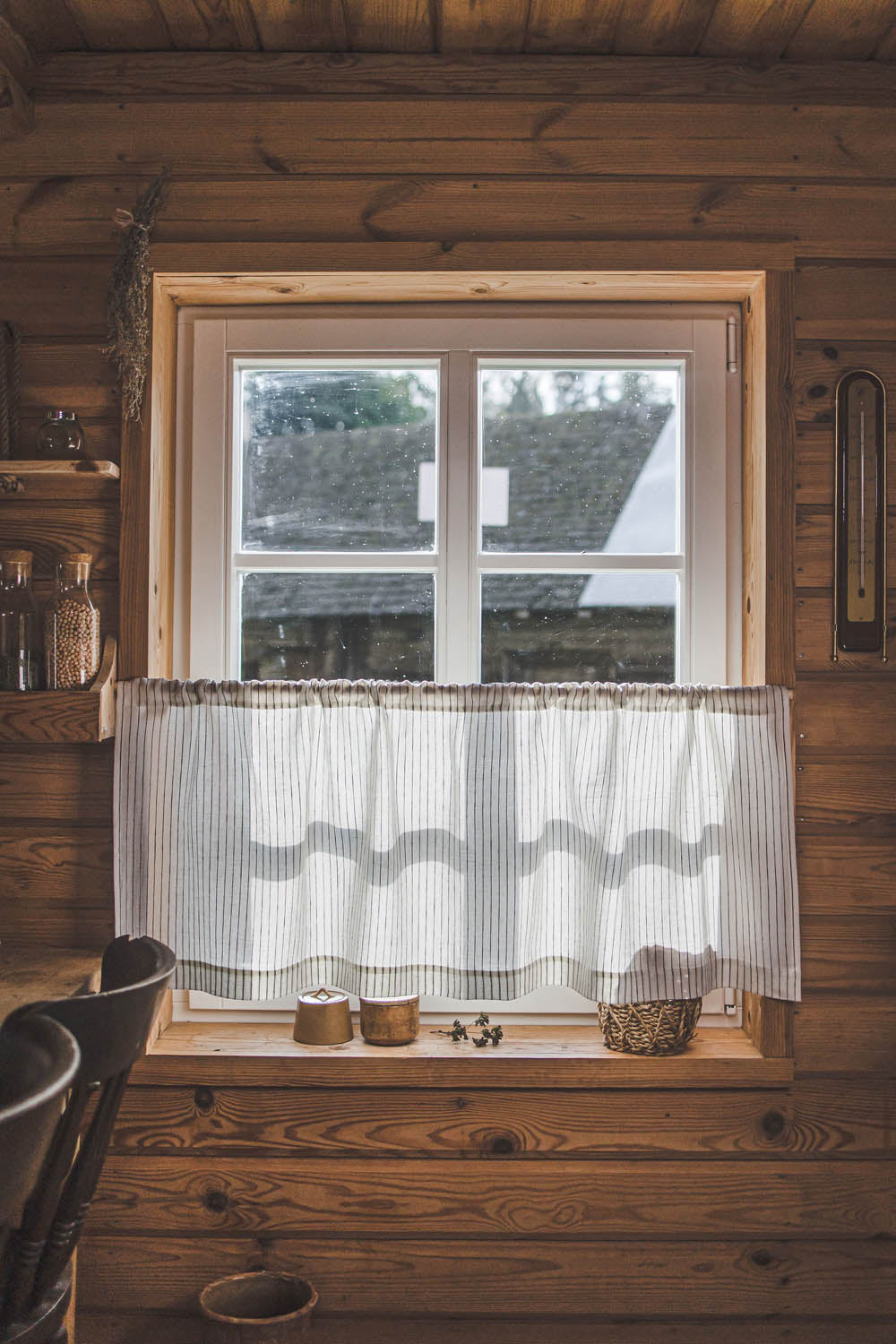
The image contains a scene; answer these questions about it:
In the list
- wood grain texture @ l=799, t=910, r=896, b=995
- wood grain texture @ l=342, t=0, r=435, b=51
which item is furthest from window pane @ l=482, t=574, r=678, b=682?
wood grain texture @ l=342, t=0, r=435, b=51

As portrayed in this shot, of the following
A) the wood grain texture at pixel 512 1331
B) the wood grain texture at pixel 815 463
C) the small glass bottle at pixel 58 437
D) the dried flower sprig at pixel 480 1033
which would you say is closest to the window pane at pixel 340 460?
the small glass bottle at pixel 58 437

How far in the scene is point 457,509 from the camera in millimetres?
2133

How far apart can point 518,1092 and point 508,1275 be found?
1.08 ft

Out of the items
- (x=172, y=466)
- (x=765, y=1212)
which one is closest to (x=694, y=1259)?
(x=765, y=1212)

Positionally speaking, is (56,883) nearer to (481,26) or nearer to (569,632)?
(569,632)

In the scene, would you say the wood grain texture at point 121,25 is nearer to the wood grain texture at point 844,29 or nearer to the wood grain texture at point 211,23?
the wood grain texture at point 211,23

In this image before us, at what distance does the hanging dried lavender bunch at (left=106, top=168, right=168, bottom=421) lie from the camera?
196cm

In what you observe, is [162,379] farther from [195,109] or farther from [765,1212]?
[765,1212]

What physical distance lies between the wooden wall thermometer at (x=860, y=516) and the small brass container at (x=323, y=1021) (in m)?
1.16

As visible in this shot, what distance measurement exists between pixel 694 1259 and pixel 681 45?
2271mm

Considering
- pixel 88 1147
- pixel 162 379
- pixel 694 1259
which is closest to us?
pixel 88 1147

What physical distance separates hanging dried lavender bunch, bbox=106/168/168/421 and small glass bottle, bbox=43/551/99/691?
0.32 metres

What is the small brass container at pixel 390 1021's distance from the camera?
78.2 inches

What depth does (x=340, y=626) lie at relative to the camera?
215 cm
